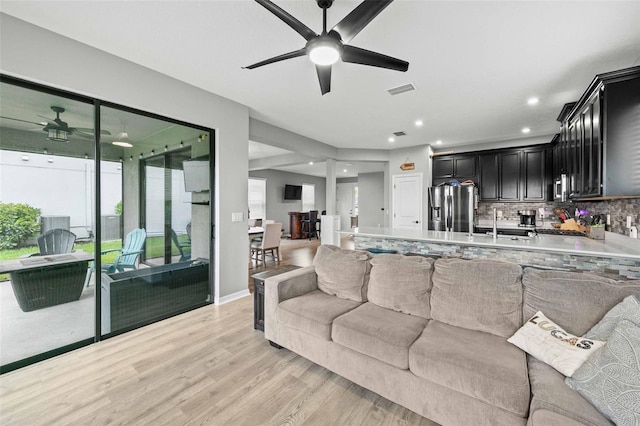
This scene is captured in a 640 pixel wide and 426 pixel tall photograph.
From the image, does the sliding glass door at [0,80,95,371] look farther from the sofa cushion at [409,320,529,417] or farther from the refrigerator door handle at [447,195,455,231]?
the refrigerator door handle at [447,195,455,231]

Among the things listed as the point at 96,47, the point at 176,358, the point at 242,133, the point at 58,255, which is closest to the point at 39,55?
the point at 96,47

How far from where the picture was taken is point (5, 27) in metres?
2.02

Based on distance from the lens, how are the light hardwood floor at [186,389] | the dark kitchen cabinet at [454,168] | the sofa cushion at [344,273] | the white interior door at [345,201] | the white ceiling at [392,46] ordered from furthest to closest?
Result: the white interior door at [345,201], the dark kitchen cabinet at [454,168], the sofa cushion at [344,273], the white ceiling at [392,46], the light hardwood floor at [186,389]

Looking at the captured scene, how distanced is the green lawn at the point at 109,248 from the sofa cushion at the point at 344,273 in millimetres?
1900

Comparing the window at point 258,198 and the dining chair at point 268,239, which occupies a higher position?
the window at point 258,198

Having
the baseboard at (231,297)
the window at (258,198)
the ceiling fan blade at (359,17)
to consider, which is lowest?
the baseboard at (231,297)

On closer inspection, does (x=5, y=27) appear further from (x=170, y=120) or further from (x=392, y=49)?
(x=392, y=49)

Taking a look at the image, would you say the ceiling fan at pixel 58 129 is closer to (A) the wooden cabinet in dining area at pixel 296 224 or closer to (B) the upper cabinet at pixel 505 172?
(B) the upper cabinet at pixel 505 172

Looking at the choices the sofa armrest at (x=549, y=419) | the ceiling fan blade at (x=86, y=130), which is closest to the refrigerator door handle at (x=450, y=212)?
the sofa armrest at (x=549, y=419)

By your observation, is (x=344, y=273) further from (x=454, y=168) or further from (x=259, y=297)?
(x=454, y=168)

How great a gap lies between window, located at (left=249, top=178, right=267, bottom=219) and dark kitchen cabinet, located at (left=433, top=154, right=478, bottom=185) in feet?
19.9

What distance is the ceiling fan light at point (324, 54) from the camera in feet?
5.76

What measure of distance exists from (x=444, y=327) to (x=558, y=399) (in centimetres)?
74

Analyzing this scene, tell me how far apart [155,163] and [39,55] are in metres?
1.24
